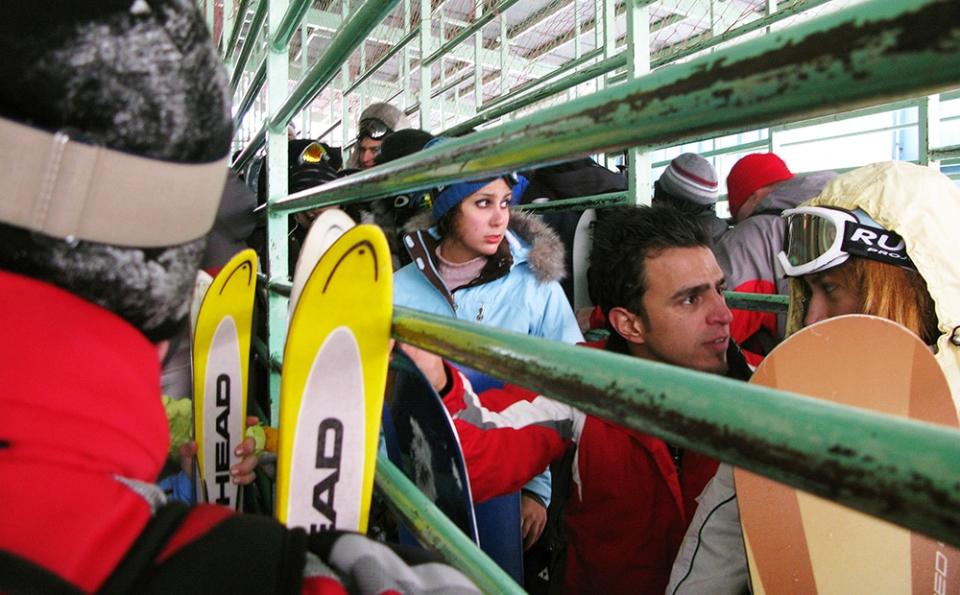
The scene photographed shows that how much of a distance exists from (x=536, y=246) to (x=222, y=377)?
35.6 inches

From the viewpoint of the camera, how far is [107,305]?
1.41 ft

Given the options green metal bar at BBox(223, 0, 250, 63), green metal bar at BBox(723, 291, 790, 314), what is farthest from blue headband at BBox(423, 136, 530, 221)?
green metal bar at BBox(223, 0, 250, 63)

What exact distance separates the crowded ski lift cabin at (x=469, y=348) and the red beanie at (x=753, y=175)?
2.26 feet

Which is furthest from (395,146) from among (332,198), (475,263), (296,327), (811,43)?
(811,43)

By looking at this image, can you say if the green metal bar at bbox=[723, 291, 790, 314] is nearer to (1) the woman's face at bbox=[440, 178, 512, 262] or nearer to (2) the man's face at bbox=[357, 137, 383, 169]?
(1) the woman's face at bbox=[440, 178, 512, 262]

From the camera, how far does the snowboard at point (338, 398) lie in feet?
2.73

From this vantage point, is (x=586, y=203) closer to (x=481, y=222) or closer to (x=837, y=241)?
(x=481, y=222)

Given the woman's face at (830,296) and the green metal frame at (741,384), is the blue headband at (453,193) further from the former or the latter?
the green metal frame at (741,384)

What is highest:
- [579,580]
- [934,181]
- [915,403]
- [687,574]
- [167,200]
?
[934,181]

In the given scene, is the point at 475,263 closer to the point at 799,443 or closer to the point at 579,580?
the point at 579,580

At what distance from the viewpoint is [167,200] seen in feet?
1.49

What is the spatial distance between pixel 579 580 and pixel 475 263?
88 centimetres

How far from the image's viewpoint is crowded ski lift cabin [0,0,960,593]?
297 mm

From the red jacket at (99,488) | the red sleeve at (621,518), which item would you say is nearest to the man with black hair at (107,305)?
the red jacket at (99,488)
